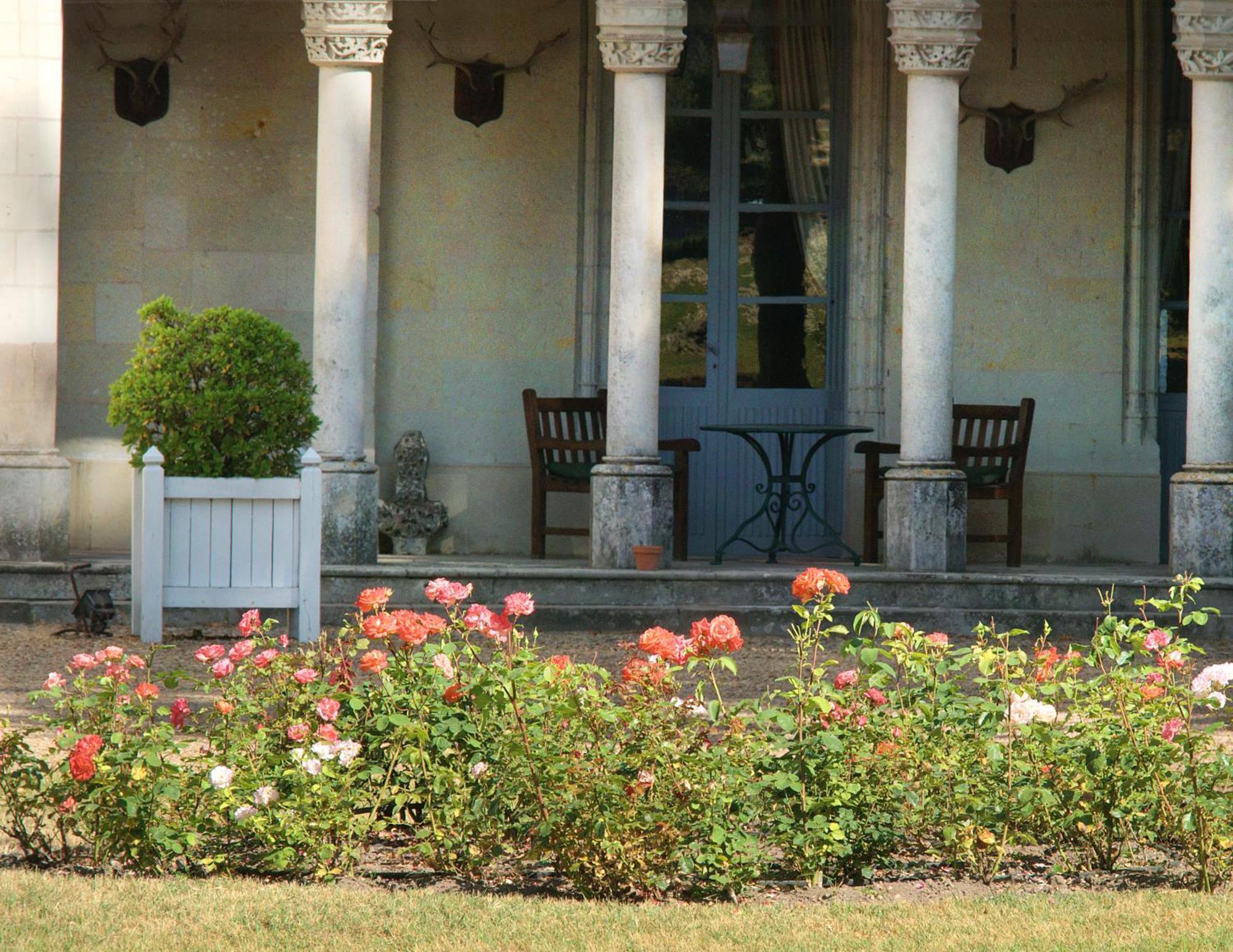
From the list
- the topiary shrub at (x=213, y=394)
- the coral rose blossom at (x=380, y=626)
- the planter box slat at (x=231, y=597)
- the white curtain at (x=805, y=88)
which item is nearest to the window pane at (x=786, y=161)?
the white curtain at (x=805, y=88)

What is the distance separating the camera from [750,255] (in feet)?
→ 38.5

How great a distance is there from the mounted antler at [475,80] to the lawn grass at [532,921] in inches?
290

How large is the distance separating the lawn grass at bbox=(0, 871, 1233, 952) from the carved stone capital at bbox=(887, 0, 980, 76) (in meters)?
6.20

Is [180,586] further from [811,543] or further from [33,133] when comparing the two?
[811,543]

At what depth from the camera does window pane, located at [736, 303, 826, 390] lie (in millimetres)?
11766

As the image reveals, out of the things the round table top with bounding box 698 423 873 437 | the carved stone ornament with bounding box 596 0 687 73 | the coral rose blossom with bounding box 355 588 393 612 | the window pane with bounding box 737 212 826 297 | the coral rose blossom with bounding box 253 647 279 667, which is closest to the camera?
the coral rose blossom with bounding box 355 588 393 612

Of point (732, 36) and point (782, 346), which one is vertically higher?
point (732, 36)

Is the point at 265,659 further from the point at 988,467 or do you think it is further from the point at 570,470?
the point at 988,467

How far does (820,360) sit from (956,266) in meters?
1.02

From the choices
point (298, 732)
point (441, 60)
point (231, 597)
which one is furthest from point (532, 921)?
point (441, 60)

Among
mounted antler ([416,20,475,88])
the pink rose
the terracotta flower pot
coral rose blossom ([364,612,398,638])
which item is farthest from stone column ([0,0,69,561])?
the pink rose

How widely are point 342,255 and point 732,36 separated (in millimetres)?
2628

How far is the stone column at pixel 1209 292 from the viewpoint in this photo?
9.87 metres

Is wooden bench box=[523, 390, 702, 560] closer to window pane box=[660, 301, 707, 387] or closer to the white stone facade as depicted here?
the white stone facade
